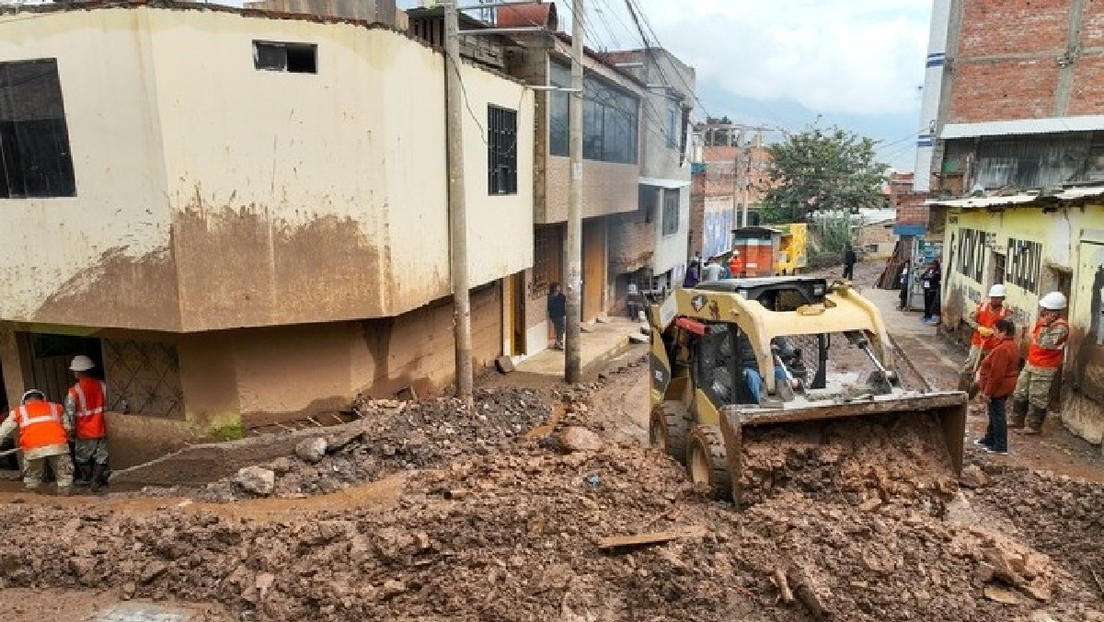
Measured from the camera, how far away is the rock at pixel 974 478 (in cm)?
687

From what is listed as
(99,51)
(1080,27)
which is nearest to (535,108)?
(99,51)

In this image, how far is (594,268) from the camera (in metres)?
19.9

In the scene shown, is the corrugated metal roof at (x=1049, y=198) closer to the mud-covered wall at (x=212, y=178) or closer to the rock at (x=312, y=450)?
the mud-covered wall at (x=212, y=178)

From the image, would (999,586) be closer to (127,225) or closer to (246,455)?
(246,455)

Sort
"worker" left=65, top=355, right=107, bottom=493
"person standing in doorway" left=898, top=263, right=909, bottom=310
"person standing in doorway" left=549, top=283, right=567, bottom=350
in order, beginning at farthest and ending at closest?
"person standing in doorway" left=898, top=263, right=909, bottom=310, "person standing in doorway" left=549, top=283, right=567, bottom=350, "worker" left=65, top=355, right=107, bottom=493

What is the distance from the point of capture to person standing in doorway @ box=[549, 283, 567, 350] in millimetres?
16239

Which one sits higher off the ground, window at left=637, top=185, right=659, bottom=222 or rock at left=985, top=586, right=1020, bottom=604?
window at left=637, top=185, right=659, bottom=222

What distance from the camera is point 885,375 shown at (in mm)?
6375

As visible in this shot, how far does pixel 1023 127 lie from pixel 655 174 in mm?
10776

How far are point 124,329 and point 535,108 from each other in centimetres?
841

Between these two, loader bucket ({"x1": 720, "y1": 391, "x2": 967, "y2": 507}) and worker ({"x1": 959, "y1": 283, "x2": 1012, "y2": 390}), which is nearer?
loader bucket ({"x1": 720, "y1": 391, "x2": 967, "y2": 507})

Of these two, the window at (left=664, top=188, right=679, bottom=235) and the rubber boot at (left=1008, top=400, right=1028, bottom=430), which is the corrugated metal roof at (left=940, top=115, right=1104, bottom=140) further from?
the rubber boot at (left=1008, top=400, right=1028, bottom=430)

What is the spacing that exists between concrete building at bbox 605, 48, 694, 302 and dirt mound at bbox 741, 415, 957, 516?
1502 centimetres

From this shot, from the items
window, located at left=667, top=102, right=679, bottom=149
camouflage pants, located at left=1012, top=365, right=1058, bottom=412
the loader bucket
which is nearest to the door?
window, located at left=667, top=102, right=679, bottom=149
